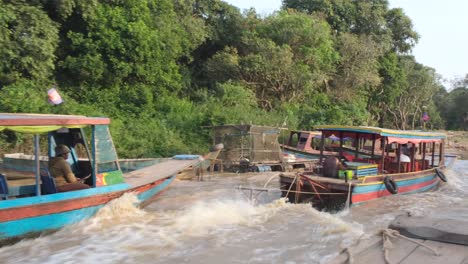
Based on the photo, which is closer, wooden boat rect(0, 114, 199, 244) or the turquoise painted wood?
wooden boat rect(0, 114, 199, 244)

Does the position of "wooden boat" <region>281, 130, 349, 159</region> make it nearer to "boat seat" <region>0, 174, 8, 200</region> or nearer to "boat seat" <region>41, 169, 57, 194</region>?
"boat seat" <region>41, 169, 57, 194</region>

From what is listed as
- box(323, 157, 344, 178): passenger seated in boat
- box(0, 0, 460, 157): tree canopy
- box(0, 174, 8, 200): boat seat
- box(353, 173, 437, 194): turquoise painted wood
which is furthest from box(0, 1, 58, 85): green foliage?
box(353, 173, 437, 194): turquoise painted wood

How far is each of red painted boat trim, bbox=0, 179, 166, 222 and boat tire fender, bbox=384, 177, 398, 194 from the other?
626 centimetres

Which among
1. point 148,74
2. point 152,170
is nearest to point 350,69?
point 148,74

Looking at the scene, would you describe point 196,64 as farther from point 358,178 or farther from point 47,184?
point 47,184

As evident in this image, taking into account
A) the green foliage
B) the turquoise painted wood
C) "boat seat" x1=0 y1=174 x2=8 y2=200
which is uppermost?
the green foliage

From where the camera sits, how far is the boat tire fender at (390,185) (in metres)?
10.5

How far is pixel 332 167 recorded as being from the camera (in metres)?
10.5

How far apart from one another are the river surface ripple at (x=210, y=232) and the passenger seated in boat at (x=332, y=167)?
3.31 ft

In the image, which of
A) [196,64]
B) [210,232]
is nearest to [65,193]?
[210,232]

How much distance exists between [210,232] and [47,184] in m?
2.98

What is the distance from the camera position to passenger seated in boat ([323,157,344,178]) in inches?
410

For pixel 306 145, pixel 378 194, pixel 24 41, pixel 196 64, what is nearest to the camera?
pixel 378 194

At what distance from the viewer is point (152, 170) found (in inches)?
432
